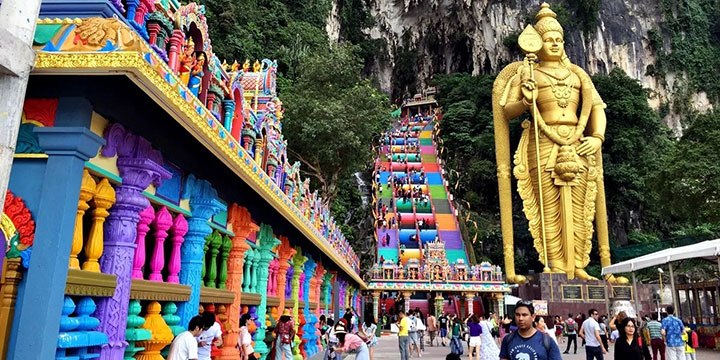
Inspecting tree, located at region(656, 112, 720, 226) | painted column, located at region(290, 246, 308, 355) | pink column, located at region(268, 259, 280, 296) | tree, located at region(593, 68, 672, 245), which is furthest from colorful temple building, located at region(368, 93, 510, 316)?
tree, located at region(593, 68, 672, 245)

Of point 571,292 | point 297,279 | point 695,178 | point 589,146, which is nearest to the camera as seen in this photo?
point 297,279

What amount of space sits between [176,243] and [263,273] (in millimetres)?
2656

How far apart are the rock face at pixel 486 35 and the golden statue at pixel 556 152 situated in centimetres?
1906

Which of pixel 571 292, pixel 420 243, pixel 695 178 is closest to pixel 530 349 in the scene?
pixel 571 292

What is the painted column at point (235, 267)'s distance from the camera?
17.5 ft

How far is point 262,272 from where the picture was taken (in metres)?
6.73

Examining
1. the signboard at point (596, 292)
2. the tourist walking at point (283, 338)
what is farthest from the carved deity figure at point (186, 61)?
the signboard at point (596, 292)

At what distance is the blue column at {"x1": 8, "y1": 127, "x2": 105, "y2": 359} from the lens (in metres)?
2.42

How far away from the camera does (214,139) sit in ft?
11.6

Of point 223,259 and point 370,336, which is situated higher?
point 223,259

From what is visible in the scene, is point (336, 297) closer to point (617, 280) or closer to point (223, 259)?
point (617, 280)

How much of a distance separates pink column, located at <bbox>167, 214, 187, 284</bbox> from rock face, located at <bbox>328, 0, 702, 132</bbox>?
102 feet

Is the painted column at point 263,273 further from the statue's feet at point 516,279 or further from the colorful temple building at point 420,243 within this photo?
the statue's feet at point 516,279

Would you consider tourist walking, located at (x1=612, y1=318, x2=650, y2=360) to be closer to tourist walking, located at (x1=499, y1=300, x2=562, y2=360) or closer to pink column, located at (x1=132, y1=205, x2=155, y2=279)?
tourist walking, located at (x1=499, y1=300, x2=562, y2=360)
